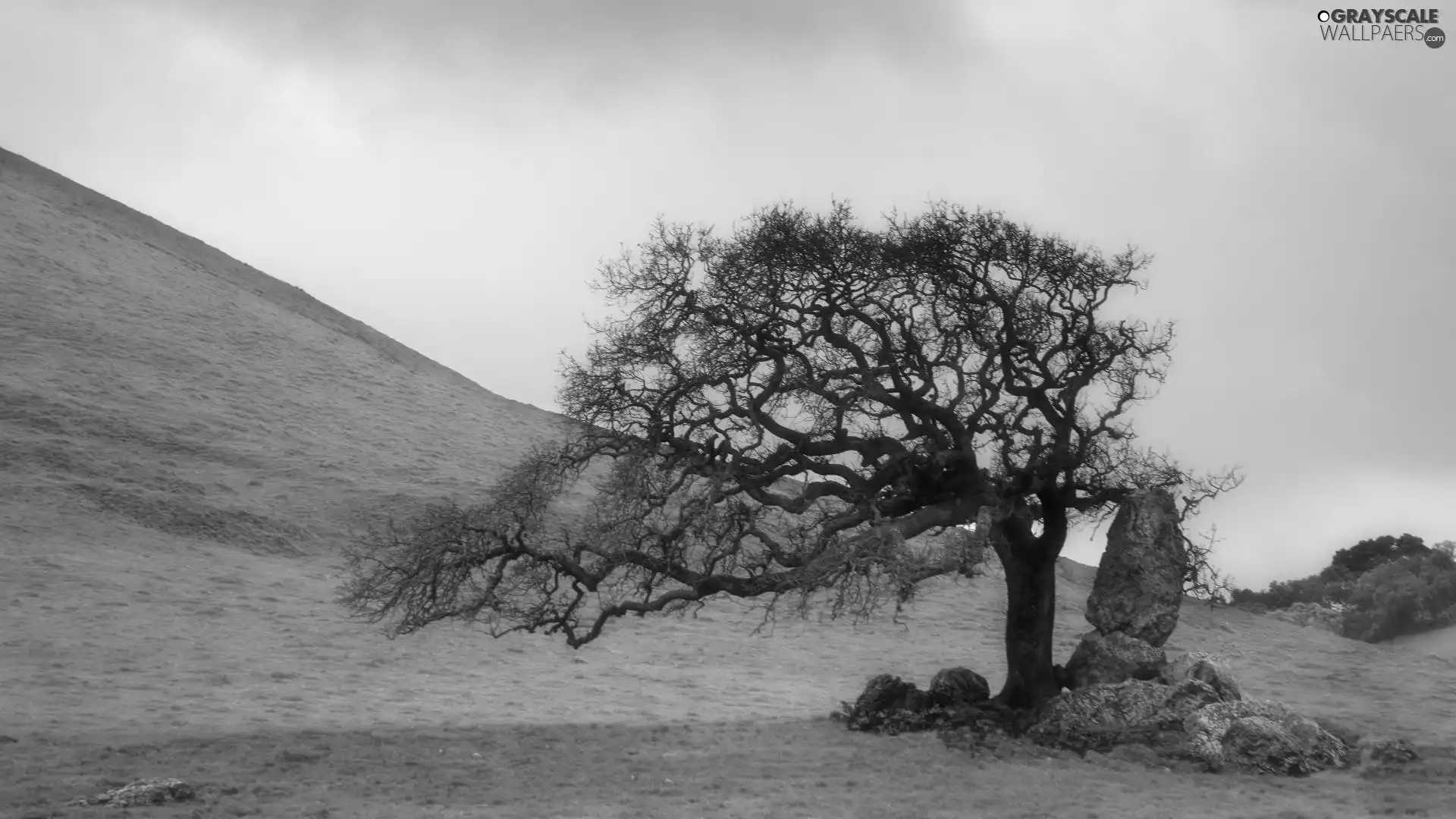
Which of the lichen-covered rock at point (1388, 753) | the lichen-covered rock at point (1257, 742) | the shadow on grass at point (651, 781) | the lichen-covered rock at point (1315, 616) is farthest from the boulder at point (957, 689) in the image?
the lichen-covered rock at point (1315, 616)

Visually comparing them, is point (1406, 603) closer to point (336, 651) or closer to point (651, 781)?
point (336, 651)

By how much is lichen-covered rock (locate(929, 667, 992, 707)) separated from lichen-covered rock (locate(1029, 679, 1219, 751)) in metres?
2.09

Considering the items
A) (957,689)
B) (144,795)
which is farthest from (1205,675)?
(144,795)

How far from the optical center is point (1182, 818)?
53.7ft

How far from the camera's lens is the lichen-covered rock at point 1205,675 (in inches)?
858

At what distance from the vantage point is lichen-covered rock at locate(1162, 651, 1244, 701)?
21.8 m

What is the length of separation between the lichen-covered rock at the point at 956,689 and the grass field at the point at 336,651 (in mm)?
1751

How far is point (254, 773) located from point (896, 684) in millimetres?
10873

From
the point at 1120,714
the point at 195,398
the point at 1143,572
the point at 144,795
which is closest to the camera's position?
the point at 144,795

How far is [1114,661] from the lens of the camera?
73.2 ft

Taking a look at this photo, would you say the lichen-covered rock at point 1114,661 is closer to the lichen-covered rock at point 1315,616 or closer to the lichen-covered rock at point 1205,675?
the lichen-covered rock at point 1205,675

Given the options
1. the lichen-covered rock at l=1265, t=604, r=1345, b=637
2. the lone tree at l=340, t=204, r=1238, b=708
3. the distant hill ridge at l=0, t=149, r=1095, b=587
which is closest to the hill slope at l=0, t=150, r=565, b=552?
the distant hill ridge at l=0, t=149, r=1095, b=587

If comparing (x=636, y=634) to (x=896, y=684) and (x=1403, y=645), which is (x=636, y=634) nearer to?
(x=896, y=684)

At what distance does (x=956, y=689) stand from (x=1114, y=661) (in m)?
2.85
